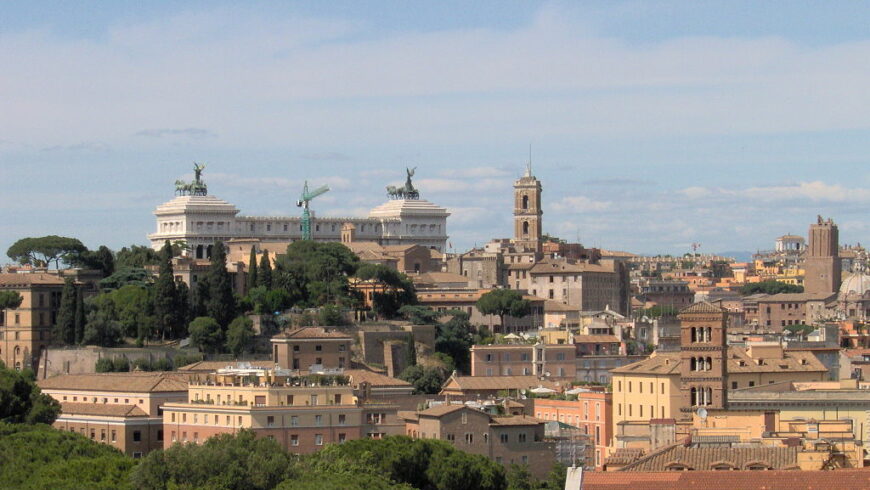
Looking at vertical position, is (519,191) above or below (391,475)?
above

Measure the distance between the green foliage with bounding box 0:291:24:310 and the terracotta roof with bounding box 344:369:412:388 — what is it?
775 inches

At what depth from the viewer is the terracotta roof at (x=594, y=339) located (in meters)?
113

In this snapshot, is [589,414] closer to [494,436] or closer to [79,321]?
[494,436]

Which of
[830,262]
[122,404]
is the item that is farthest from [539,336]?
[830,262]

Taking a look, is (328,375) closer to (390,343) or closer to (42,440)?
(42,440)

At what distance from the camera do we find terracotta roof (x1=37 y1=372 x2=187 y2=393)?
84688 millimetres

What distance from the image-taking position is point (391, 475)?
64938 mm

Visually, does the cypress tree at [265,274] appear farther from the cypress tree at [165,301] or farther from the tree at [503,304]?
the tree at [503,304]

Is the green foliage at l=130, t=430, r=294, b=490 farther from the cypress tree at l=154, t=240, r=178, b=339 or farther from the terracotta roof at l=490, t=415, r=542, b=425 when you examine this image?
the cypress tree at l=154, t=240, r=178, b=339

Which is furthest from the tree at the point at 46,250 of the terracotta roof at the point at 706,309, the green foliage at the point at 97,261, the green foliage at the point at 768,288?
the green foliage at the point at 768,288

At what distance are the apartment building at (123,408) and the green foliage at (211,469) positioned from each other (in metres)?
20.5

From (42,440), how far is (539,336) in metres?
46.1

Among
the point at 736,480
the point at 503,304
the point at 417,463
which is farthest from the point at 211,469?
the point at 503,304

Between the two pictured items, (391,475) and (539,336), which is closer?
(391,475)
